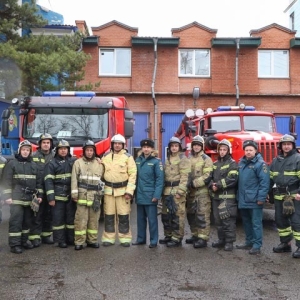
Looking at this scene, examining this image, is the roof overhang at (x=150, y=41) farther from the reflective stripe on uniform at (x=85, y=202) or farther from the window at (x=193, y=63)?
the reflective stripe on uniform at (x=85, y=202)

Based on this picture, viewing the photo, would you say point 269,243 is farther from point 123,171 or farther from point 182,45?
point 182,45

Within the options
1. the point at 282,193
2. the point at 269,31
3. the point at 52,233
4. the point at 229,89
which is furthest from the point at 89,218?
the point at 269,31

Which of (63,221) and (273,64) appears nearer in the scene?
(63,221)

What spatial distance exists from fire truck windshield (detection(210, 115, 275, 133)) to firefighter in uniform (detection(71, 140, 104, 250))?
437 centimetres

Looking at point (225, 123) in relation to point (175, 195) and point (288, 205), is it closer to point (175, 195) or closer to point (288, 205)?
point (175, 195)

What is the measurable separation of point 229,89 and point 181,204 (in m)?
14.8

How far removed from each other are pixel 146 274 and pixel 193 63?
17.1 meters

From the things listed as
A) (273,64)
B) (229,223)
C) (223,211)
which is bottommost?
(229,223)

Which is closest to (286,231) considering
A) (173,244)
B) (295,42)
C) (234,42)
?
(173,244)

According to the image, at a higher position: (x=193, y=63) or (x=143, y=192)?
(x=193, y=63)

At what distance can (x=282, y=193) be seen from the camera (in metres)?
7.53

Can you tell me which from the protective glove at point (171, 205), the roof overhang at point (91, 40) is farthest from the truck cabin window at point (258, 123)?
the roof overhang at point (91, 40)

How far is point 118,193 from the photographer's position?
26.0 ft

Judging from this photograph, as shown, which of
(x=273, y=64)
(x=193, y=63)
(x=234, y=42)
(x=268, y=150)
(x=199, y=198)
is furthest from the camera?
(x=273, y=64)
